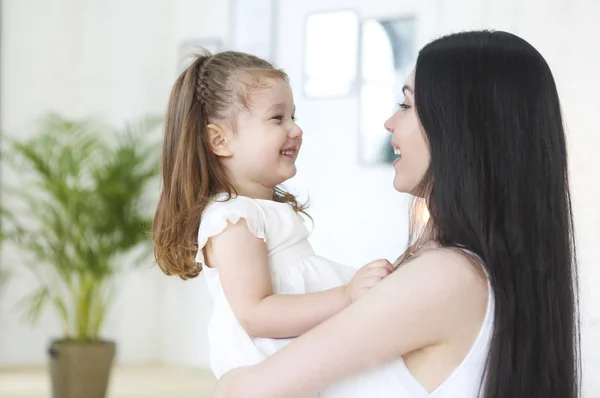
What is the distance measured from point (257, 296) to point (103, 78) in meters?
5.33

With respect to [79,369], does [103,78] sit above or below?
above

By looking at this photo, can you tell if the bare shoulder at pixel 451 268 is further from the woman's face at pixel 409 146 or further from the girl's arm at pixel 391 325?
the woman's face at pixel 409 146

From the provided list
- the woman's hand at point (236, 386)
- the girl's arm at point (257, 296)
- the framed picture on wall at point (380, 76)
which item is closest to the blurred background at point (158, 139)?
the framed picture on wall at point (380, 76)

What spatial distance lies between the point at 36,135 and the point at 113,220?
119 cm

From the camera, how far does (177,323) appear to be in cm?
660

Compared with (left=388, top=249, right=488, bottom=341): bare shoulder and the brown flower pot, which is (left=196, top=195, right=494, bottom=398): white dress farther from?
the brown flower pot

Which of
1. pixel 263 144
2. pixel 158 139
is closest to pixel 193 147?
pixel 263 144

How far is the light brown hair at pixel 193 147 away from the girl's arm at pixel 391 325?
524 mm

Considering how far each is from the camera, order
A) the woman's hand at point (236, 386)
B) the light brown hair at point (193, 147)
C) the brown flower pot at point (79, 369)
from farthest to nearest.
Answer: the brown flower pot at point (79, 369)
the light brown hair at point (193, 147)
the woman's hand at point (236, 386)

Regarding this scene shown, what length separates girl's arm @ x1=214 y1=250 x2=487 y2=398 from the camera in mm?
1161

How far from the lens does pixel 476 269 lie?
3.91ft

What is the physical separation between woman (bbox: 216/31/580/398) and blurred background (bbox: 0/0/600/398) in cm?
308

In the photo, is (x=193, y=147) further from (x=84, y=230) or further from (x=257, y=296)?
(x=84, y=230)

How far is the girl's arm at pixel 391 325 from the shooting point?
1161 millimetres
